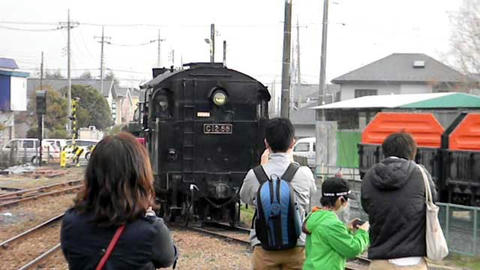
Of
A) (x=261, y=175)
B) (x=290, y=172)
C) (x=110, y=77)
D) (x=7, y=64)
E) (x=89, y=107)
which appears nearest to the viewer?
(x=290, y=172)

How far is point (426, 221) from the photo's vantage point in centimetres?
552

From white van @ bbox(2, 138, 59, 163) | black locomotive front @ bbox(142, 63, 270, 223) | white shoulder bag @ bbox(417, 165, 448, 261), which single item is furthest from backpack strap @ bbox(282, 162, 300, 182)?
white van @ bbox(2, 138, 59, 163)

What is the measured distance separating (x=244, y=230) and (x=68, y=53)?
52913mm

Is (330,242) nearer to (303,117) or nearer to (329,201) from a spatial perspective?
→ (329,201)

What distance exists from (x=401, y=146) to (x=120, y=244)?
2.76 meters

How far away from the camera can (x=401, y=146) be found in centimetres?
566

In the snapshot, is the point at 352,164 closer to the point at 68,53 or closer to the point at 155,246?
the point at 155,246

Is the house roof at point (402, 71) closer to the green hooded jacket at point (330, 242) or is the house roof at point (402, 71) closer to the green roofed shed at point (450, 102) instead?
the green roofed shed at point (450, 102)

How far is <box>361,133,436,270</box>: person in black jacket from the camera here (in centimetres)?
552

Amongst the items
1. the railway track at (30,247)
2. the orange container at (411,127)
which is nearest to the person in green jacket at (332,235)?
the railway track at (30,247)

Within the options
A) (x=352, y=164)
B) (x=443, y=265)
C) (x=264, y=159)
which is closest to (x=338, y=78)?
(x=352, y=164)

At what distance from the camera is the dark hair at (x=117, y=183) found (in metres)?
3.57

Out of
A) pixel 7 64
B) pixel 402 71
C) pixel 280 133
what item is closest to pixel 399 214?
pixel 280 133

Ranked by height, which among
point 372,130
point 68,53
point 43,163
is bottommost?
point 43,163
